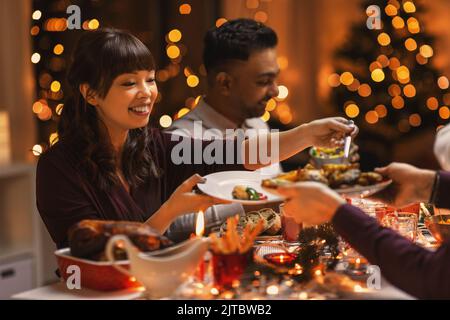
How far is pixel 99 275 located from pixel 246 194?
1.13ft

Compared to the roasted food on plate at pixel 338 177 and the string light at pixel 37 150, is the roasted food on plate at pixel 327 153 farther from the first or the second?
the string light at pixel 37 150

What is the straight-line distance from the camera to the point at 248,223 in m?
1.73

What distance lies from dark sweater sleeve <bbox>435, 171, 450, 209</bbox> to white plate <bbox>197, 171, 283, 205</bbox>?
1.15ft

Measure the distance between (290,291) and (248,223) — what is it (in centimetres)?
40

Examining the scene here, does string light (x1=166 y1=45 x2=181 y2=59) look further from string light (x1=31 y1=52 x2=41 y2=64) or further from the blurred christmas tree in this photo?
the blurred christmas tree

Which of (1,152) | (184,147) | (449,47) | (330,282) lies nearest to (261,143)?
(184,147)

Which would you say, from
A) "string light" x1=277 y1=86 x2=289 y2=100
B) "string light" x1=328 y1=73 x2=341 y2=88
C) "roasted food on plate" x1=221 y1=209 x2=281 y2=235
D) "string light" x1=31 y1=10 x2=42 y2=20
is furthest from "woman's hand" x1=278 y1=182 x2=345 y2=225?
"string light" x1=277 y1=86 x2=289 y2=100

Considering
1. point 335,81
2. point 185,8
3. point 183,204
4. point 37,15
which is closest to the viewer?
point 183,204

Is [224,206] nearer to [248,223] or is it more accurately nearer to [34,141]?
[248,223]

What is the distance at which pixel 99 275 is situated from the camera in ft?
4.38

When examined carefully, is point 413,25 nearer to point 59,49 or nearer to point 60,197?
point 59,49

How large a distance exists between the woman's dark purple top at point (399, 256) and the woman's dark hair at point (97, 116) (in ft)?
2.04

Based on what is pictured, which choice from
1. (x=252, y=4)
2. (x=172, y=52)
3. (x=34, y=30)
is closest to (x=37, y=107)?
(x=34, y=30)

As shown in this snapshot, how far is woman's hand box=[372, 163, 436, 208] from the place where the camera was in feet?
4.91
